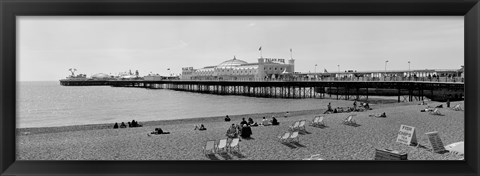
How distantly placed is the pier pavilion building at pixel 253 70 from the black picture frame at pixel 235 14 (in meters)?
40.2

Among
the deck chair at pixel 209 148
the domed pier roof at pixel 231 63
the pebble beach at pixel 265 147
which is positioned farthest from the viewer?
the domed pier roof at pixel 231 63

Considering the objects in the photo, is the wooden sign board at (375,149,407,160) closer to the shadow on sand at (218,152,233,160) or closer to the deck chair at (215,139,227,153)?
the shadow on sand at (218,152,233,160)

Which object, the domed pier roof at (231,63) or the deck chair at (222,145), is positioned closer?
the deck chair at (222,145)

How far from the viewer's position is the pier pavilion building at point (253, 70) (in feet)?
158

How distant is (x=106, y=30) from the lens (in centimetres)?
391

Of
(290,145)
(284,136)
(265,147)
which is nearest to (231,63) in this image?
(284,136)

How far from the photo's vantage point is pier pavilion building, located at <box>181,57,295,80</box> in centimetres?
4812

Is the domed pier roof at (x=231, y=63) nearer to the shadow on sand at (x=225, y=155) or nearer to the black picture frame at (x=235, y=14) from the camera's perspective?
the shadow on sand at (x=225, y=155)

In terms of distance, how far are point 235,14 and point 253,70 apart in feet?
157

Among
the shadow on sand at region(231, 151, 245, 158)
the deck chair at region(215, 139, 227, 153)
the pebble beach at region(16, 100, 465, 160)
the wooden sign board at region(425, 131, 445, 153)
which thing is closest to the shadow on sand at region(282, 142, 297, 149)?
the pebble beach at region(16, 100, 465, 160)

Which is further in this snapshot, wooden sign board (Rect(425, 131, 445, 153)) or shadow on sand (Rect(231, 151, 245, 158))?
shadow on sand (Rect(231, 151, 245, 158))

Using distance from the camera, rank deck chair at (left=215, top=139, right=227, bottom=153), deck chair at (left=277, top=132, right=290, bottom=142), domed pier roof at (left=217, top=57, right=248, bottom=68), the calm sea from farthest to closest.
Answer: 1. domed pier roof at (left=217, top=57, right=248, bottom=68)
2. the calm sea
3. deck chair at (left=277, top=132, right=290, bottom=142)
4. deck chair at (left=215, top=139, right=227, bottom=153)

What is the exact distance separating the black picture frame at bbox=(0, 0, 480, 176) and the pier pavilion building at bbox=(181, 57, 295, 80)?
4023 centimetres

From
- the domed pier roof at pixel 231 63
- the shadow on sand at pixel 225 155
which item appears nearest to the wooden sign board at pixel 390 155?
the shadow on sand at pixel 225 155
